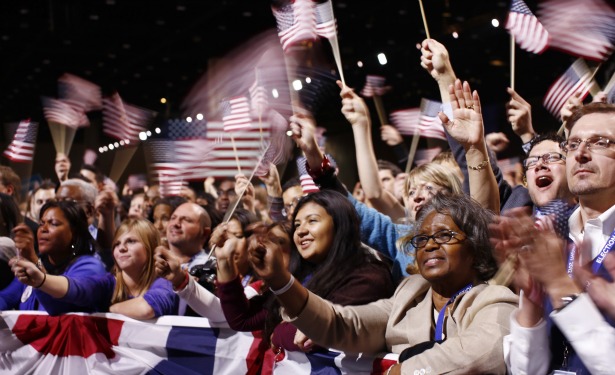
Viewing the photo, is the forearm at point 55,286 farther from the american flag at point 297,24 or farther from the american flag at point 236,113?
the american flag at point 297,24

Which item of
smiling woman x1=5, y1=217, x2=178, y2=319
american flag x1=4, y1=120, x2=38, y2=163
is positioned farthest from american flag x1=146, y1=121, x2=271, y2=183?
american flag x1=4, y1=120, x2=38, y2=163

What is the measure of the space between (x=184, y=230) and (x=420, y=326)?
85.0 inches

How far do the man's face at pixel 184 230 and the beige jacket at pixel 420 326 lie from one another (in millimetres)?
1843

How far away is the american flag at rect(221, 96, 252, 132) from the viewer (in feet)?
14.5

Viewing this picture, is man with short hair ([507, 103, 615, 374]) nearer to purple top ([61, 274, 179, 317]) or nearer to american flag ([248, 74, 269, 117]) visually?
purple top ([61, 274, 179, 317])

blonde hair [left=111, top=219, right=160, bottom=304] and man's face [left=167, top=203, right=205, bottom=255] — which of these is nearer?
blonde hair [left=111, top=219, right=160, bottom=304]

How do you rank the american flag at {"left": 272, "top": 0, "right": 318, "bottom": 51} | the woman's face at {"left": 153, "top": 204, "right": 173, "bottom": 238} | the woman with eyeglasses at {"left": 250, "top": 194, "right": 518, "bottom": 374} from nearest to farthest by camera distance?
1. the woman with eyeglasses at {"left": 250, "top": 194, "right": 518, "bottom": 374}
2. the american flag at {"left": 272, "top": 0, "right": 318, "bottom": 51}
3. the woman's face at {"left": 153, "top": 204, "right": 173, "bottom": 238}

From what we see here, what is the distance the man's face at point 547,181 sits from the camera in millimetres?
3045

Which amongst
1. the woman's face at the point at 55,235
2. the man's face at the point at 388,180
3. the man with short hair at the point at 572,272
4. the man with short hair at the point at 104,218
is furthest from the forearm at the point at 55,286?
the man's face at the point at 388,180

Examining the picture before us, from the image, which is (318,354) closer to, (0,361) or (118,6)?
(0,361)

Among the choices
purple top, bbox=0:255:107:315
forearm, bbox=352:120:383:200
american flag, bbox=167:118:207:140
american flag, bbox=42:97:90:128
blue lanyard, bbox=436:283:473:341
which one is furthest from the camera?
american flag, bbox=42:97:90:128

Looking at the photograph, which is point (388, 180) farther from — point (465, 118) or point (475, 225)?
point (475, 225)

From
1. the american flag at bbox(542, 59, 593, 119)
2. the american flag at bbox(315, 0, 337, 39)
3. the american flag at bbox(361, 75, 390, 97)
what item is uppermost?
the american flag at bbox(361, 75, 390, 97)

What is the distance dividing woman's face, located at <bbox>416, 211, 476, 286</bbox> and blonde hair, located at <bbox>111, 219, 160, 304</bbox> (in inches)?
69.4
